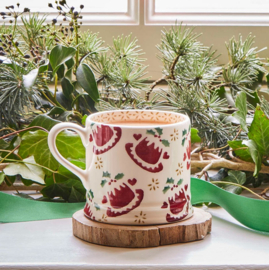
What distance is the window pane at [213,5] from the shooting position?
2.94 feet

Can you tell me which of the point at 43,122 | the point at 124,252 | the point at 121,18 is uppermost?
the point at 121,18

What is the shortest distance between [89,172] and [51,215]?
3.6 inches

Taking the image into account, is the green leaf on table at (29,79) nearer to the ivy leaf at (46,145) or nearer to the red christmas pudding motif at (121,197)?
the ivy leaf at (46,145)

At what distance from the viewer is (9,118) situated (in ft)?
2.05

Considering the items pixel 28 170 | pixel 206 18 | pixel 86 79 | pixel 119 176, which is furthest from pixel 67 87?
pixel 206 18

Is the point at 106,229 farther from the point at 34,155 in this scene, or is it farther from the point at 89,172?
the point at 34,155

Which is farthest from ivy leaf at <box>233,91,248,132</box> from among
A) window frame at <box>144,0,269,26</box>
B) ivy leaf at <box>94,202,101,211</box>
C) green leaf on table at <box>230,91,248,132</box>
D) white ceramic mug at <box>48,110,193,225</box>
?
window frame at <box>144,0,269,26</box>

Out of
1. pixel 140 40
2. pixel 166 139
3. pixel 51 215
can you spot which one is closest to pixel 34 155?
pixel 51 215

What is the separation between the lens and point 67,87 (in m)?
0.65

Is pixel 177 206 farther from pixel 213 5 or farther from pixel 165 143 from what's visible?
pixel 213 5

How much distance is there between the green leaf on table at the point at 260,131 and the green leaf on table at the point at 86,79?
0.76ft

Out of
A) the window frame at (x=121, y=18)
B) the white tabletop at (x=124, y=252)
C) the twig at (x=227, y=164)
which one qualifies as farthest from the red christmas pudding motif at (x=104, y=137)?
the window frame at (x=121, y=18)

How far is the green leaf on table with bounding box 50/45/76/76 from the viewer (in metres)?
0.59

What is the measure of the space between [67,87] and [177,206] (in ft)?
0.97
